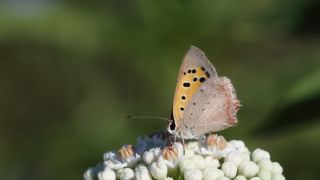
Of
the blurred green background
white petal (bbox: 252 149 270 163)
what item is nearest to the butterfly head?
white petal (bbox: 252 149 270 163)

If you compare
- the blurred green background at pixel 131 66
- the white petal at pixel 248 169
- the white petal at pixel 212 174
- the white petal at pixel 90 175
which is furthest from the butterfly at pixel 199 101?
the blurred green background at pixel 131 66

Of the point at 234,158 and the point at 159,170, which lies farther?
the point at 234,158

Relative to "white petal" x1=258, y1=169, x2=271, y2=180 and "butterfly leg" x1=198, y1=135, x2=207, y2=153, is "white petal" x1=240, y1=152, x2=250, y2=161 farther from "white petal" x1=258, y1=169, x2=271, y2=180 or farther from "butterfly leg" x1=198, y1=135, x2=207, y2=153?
"butterfly leg" x1=198, y1=135, x2=207, y2=153

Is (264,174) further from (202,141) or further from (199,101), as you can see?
(199,101)

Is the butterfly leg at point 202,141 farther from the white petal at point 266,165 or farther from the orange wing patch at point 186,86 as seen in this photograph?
the white petal at point 266,165

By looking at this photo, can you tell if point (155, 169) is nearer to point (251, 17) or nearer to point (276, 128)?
point (276, 128)

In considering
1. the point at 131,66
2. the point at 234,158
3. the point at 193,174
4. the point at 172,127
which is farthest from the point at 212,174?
the point at 131,66
